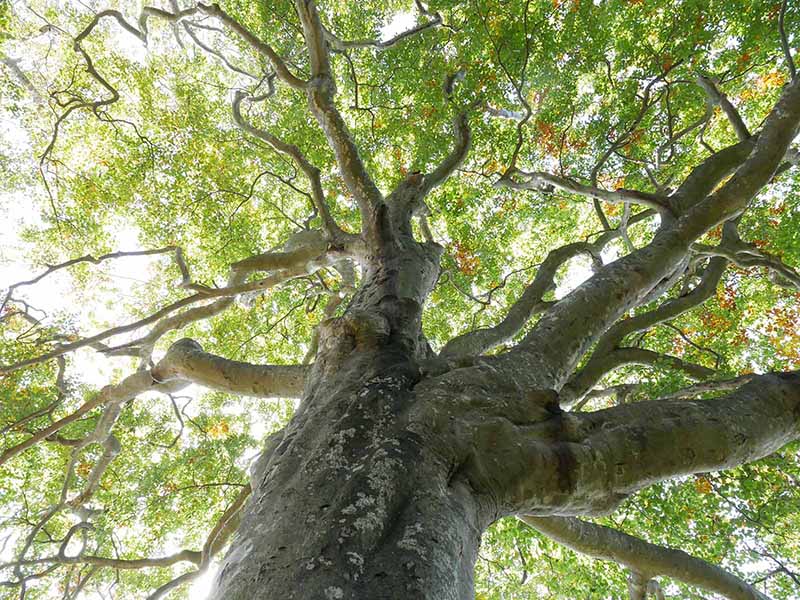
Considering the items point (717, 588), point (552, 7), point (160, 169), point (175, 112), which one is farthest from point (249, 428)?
point (552, 7)

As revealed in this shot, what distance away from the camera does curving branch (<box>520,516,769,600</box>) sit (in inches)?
161

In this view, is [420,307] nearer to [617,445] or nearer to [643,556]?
[617,445]

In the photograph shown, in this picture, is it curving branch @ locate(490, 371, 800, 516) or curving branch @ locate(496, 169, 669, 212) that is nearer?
curving branch @ locate(490, 371, 800, 516)

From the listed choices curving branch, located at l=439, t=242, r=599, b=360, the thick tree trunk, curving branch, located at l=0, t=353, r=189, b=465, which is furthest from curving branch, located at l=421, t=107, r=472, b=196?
the thick tree trunk

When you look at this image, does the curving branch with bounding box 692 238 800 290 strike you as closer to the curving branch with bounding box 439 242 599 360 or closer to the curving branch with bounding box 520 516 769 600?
the curving branch with bounding box 439 242 599 360

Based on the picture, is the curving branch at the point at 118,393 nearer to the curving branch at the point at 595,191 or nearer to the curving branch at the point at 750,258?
the curving branch at the point at 595,191

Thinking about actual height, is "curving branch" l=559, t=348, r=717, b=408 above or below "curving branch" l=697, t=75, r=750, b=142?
below

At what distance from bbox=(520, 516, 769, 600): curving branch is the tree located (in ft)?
0.09

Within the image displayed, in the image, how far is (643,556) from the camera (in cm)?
420

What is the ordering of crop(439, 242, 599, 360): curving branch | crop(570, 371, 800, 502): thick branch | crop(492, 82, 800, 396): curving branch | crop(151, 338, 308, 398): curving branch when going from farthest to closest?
crop(439, 242, 599, 360): curving branch
crop(151, 338, 308, 398): curving branch
crop(492, 82, 800, 396): curving branch
crop(570, 371, 800, 502): thick branch

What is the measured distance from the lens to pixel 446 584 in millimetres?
1522

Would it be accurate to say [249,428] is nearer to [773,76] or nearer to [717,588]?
[717,588]

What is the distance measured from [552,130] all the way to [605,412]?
7.13m

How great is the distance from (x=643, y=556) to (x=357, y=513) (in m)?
3.86
